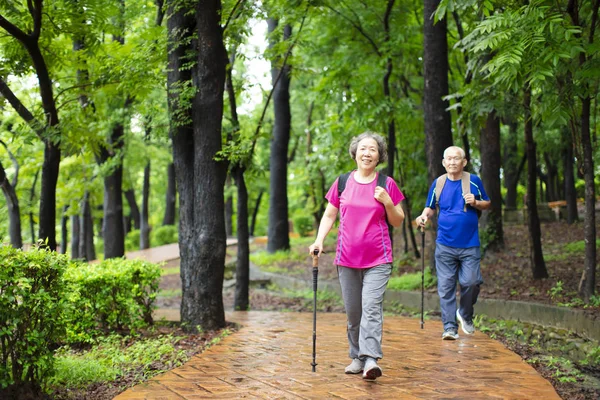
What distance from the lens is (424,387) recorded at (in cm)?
546

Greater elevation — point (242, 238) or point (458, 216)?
point (458, 216)

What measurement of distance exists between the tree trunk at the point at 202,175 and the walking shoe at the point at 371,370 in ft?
11.6

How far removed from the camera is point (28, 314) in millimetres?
5117

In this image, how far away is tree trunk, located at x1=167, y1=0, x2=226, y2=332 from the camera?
864 cm


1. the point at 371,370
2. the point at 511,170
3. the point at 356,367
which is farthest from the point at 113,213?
the point at 511,170

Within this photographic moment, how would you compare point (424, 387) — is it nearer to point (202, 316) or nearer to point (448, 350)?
point (448, 350)

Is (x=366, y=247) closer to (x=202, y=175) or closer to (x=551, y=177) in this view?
(x=202, y=175)

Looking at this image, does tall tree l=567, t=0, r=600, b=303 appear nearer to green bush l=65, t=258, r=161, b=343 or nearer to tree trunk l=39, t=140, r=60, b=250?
green bush l=65, t=258, r=161, b=343

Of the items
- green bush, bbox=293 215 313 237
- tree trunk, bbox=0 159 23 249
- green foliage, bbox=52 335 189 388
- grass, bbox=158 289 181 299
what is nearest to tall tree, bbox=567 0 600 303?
green foliage, bbox=52 335 189 388

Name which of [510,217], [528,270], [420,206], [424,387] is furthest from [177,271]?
[424,387]

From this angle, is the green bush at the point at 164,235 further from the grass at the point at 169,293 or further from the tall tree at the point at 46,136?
the tall tree at the point at 46,136

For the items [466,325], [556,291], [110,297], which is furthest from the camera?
[556,291]

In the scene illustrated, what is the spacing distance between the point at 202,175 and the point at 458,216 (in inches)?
131

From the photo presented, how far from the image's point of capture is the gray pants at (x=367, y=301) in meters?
5.57
